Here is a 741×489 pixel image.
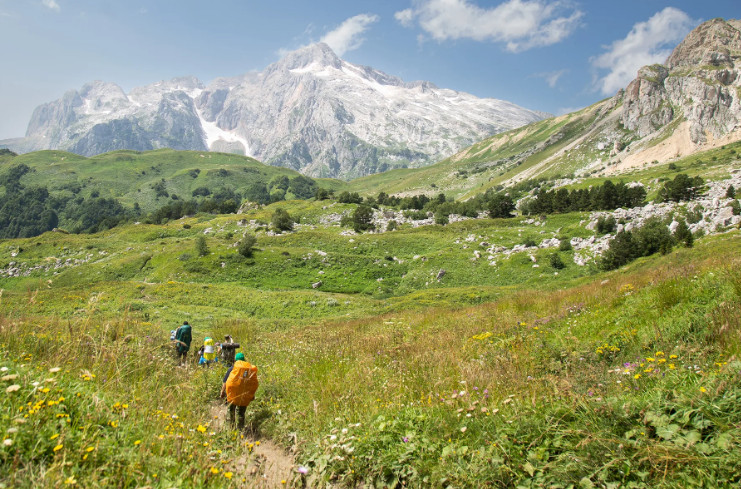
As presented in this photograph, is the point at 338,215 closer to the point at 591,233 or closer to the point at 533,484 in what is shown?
the point at 591,233

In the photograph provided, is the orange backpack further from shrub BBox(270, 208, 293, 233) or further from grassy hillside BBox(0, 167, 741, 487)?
shrub BBox(270, 208, 293, 233)

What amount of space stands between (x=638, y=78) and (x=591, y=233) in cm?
14119

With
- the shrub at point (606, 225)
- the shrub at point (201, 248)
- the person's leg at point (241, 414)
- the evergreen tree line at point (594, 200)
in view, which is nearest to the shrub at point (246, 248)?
the shrub at point (201, 248)

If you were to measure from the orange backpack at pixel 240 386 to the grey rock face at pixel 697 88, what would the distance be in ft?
465

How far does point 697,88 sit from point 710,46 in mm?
38095

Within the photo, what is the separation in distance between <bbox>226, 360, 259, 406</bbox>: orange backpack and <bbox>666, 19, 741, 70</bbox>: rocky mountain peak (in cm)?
18474

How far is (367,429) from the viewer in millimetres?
5004

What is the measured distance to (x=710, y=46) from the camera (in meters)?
135

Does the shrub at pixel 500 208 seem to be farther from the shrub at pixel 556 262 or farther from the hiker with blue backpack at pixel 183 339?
the hiker with blue backpack at pixel 183 339

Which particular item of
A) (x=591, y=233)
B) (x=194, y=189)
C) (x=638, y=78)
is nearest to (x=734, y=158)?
(x=591, y=233)

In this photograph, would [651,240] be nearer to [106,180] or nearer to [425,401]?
[425,401]

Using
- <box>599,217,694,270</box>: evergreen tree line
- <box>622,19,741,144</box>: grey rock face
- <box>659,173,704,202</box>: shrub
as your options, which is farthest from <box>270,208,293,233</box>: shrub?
<box>622,19,741,144</box>: grey rock face

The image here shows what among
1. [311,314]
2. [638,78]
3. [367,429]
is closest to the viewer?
[367,429]

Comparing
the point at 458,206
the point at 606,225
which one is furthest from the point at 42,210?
the point at 606,225
